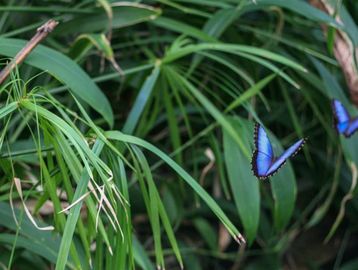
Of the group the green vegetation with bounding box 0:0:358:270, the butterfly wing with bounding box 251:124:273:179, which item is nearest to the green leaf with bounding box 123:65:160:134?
the green vegetation with bounding box 0:0:358:270

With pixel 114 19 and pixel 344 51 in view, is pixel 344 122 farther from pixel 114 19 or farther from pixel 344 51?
pixel 114 19

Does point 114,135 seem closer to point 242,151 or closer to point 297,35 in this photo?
point 242,151

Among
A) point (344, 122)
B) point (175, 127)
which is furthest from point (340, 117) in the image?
point (175, 127)

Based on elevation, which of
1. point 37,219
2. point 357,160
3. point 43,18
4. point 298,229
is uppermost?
point 43,18

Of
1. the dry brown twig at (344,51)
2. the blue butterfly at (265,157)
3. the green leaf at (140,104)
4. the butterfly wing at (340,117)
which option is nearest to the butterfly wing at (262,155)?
the blue butterfly at (265,157)

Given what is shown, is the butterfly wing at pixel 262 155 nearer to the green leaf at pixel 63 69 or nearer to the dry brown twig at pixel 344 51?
the green leaf at pixel 63 69

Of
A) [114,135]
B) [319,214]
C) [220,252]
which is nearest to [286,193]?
[319,214]
